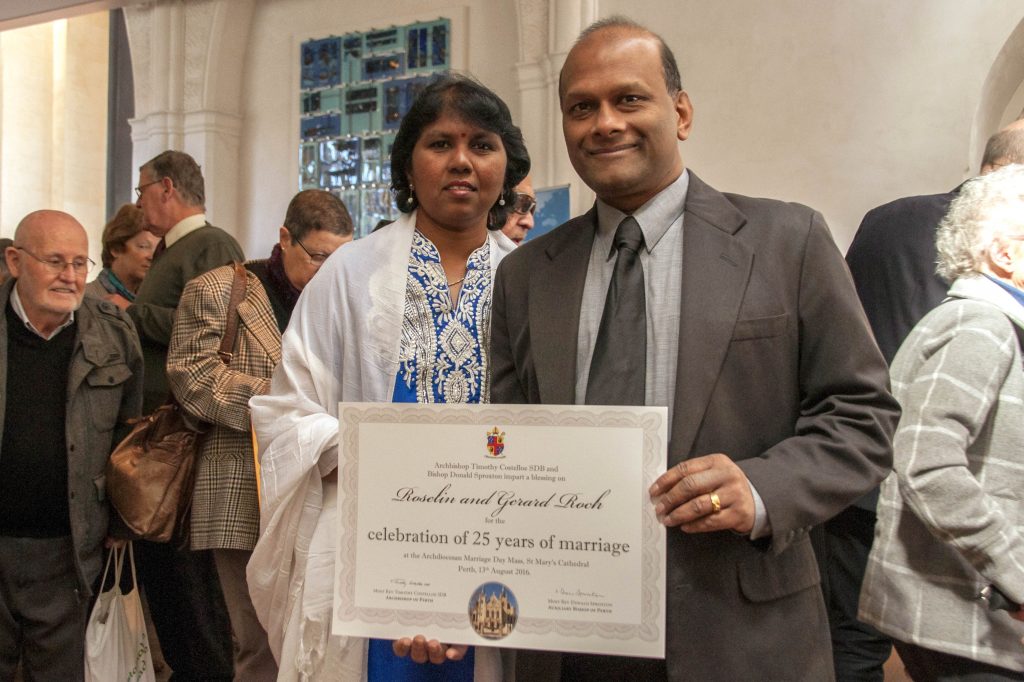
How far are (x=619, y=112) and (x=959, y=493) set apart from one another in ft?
3.48

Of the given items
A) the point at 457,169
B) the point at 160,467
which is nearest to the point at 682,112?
the point at 457,169

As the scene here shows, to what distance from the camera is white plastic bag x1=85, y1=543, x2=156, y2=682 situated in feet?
11.2

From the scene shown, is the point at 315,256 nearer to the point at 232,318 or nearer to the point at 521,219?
the point at 232,318

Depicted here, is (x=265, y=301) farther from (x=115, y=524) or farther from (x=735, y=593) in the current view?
(x=735, y=593)

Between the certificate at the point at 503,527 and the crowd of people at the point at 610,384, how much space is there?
0.21ft

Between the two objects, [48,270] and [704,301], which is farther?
[48,270]

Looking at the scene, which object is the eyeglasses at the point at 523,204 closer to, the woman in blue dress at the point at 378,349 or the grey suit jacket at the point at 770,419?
the woman in blue dress at the point at 378,349

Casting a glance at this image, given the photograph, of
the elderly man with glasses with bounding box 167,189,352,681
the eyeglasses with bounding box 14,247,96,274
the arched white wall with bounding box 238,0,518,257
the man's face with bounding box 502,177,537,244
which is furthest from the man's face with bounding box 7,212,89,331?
the arched white wall with bounding box 238,0,518,257

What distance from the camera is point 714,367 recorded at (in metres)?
1.49

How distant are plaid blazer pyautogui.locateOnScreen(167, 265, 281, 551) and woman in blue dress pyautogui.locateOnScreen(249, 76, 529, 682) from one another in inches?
40.3

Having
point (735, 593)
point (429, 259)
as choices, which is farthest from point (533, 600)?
point (429, 259)

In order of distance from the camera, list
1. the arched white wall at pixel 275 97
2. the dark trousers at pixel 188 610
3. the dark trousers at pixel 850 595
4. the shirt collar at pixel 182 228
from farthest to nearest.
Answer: the arched white wall at pixel 275 97
the shirt collar at pixel 182 228
the dark trousers at pixel 188 610
the dark trousers at pixel 850 595

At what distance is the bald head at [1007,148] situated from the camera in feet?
10.5
